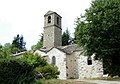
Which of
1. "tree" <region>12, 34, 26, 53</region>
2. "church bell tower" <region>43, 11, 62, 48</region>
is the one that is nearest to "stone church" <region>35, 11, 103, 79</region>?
"church bell tower" <region>43, 11, 62, 48</region>

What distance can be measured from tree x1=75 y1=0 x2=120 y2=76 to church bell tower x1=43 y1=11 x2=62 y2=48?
21.1 m

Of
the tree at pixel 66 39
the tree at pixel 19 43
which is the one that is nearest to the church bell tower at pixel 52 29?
the tree at pixel 66 39

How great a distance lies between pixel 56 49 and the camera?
143 ft

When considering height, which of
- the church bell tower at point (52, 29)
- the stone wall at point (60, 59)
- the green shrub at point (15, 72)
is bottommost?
the green shrub at point (15, 72)

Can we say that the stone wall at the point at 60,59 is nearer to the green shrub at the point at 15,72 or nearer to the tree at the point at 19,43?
the green shrub at the point at 15,72

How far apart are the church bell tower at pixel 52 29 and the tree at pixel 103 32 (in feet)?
69.3

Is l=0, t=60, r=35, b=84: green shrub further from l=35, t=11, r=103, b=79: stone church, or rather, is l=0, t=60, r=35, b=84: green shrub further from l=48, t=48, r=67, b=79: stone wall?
l=48, t=48, r=67, b=79: stone wall

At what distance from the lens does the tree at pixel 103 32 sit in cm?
2741

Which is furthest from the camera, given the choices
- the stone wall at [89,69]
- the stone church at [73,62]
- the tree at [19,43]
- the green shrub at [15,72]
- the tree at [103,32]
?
the tree at [19,43]

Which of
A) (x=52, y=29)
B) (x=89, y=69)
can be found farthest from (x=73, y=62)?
(x=52, y=29)

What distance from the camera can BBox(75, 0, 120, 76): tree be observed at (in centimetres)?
2741

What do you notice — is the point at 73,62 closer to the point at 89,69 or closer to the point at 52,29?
the point at 89,69

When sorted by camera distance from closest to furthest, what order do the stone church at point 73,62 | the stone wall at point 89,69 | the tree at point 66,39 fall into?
the stone wall at point 89,69, the stone church at point 73,62, the tree at point 66,39

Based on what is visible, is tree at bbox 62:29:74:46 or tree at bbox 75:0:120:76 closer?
tree at bbox 75:0:120:76
